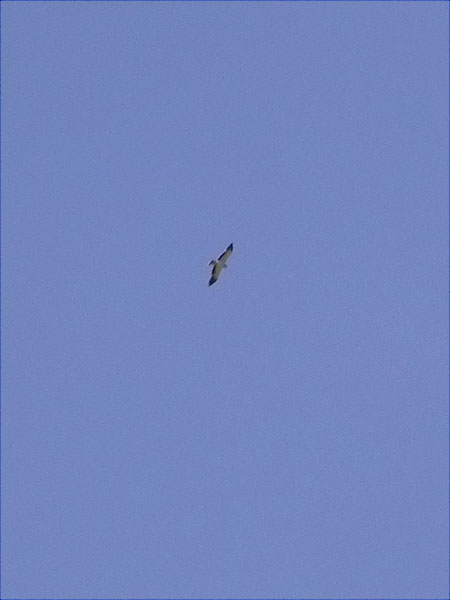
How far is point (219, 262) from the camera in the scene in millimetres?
39969

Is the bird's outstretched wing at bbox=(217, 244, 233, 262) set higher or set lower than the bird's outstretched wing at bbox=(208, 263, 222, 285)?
higher

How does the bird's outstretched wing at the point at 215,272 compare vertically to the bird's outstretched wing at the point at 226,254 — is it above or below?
below

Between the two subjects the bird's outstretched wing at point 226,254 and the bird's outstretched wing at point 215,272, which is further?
the bird's outstretched wing at point 215,272

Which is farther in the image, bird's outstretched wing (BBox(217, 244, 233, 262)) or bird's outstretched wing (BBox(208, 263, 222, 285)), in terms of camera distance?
bird's outstretched wing (BBox(208, 263, 222, 285))

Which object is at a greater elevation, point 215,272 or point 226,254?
point 226,254

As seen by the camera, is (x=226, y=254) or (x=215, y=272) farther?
(x=215, y=272)
